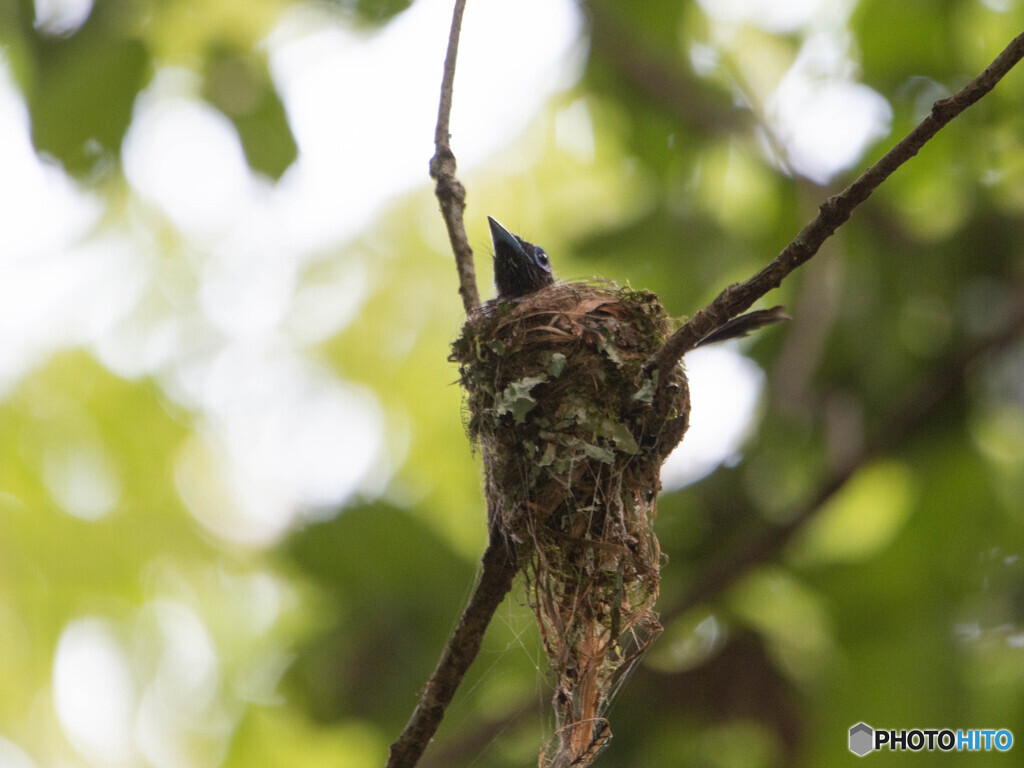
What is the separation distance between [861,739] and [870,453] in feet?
4.67

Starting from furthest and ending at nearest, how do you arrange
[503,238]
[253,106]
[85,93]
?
[503,238], [253,106], [85,93]

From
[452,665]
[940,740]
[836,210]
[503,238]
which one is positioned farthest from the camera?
[503,238]

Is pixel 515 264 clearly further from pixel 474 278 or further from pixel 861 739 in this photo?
pixel 861 739

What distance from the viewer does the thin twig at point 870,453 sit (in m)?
4.97

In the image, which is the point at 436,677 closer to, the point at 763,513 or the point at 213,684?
the point at 763,513

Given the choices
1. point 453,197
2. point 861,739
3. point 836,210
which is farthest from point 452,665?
point 861,739

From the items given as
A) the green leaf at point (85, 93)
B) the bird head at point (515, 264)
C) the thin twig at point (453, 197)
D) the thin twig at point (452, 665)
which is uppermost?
the bird head at point (515, 264)

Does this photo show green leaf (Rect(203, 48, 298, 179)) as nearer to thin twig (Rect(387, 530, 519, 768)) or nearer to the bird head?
the bird head

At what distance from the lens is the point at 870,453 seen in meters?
5.11

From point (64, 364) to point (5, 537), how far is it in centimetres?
164

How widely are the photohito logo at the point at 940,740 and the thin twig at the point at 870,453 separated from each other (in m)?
1.02

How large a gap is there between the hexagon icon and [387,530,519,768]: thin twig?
3008mm

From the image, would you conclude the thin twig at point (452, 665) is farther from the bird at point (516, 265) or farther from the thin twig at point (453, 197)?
the bird at point (516, 265)

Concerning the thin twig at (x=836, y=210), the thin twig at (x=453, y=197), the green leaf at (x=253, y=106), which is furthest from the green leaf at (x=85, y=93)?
the thin twig at (x=836, y=210)
